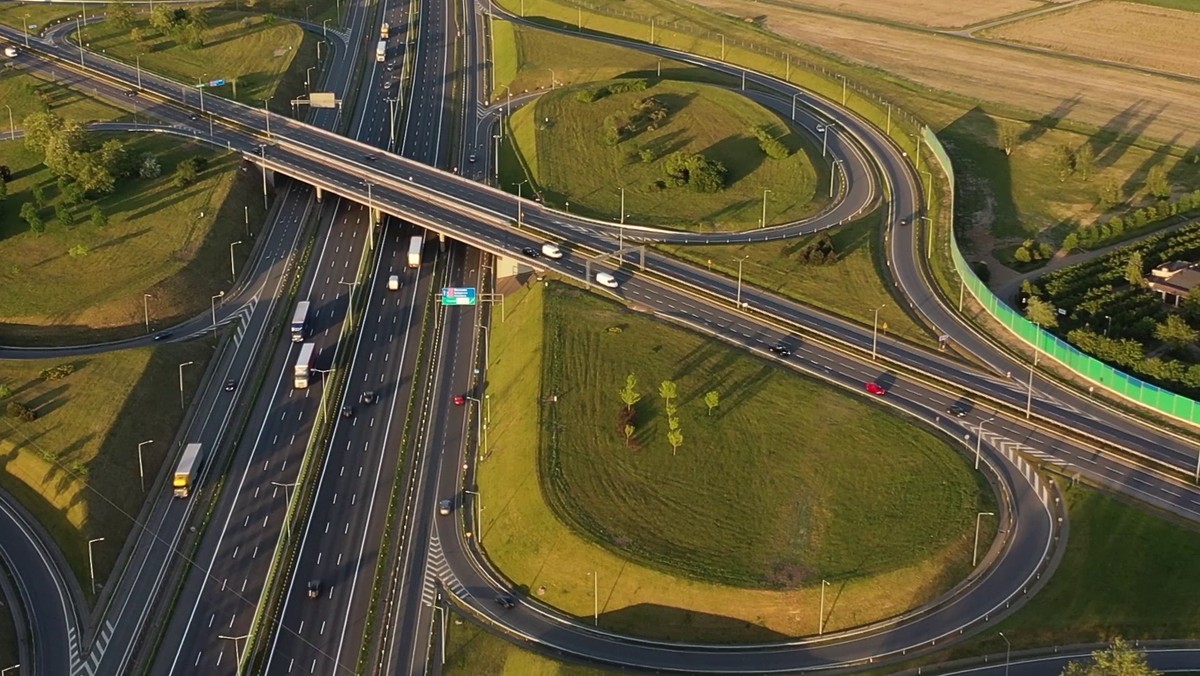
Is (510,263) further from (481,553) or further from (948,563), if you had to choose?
(948,563)

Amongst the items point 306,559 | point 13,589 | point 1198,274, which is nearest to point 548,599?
point 306,559

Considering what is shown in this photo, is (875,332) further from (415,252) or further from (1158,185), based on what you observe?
(1158,185)

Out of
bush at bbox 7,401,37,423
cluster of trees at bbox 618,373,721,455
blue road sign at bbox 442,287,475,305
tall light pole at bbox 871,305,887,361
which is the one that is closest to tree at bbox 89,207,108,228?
bush at bbox 7,401,37,423

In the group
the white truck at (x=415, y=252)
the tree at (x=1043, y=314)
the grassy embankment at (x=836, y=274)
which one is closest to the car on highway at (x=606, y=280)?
the grassy embankment at (x=836, y=274)

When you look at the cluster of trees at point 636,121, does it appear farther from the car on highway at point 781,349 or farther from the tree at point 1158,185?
the tree at point 1158,185

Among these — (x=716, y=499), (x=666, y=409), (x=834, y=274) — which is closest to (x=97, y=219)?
(x=666, y=409)

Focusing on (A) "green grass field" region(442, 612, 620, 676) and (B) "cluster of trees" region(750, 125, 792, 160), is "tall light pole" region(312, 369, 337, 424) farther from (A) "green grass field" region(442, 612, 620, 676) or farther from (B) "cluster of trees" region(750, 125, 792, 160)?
(B) "cluster of trees" region(750, 125, 792, 160)

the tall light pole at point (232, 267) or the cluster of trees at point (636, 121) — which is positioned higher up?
the cluster of trees at point (636, 121)
